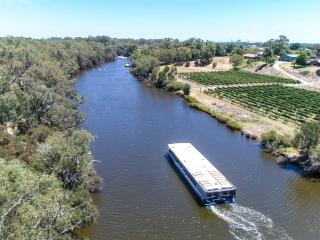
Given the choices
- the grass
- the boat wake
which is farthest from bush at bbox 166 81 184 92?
the boat wake

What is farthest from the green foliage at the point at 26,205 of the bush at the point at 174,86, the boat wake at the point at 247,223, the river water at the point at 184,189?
the bush at the point at 174,86

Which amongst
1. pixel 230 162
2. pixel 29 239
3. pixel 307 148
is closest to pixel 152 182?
pixel 230 162

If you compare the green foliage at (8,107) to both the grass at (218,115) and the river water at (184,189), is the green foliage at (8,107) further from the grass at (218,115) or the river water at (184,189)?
the grass at (218,115)

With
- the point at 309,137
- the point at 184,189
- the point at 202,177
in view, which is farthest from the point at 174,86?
the point at 202,177

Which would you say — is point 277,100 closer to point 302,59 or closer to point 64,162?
point 302,59

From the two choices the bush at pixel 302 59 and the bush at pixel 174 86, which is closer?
the bush at pixel 174 86

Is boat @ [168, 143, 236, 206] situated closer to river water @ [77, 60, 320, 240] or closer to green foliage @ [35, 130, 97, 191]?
river water @ [77, 60, 320, 240]

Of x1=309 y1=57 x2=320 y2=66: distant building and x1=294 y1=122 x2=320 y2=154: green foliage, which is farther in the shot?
x1=309 y1=57 x2=320 y2=66: distant building
